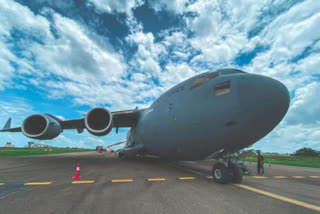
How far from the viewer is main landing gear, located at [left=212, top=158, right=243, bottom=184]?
13.0 ft

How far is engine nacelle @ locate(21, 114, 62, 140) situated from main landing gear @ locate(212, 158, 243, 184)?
8.60 meters

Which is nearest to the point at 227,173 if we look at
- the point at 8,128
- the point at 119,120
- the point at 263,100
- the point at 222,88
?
the point at 263,100

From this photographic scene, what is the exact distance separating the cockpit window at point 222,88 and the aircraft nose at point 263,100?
0.28 metres

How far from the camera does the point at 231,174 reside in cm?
397

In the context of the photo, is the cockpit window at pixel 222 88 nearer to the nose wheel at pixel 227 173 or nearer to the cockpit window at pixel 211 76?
the cockpit window at pixel 211 76

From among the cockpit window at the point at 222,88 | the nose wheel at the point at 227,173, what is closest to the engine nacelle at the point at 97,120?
the nose wheel at the point at 227,173

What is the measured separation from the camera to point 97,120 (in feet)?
29.7

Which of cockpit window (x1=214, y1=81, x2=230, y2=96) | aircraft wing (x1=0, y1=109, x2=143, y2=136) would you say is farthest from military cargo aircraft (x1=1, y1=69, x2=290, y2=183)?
aircraft wing (x1=0, y1=109, x2=143, y2=136)

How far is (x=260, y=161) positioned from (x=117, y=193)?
654 cm

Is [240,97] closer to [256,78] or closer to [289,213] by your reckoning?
[256,78]

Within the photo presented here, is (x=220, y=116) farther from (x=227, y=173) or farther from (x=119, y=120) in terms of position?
(x=119, y=120)

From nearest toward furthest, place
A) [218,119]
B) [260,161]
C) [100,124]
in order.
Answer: [218,119]
[260,161]
[100,124]

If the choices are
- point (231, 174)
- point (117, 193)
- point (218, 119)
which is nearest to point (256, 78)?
point (218, 119)

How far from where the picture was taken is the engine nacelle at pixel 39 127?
849 centimetres
